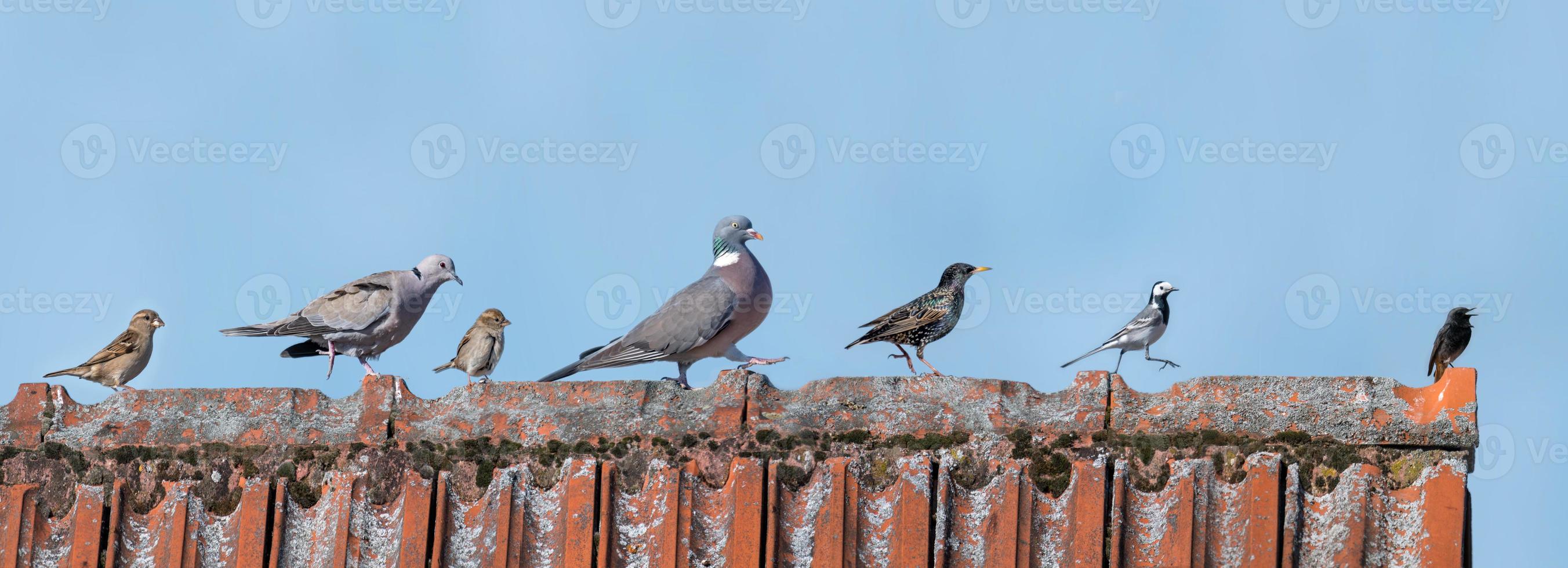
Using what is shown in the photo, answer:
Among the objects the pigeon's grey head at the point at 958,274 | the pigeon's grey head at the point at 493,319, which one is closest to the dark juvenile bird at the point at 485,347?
the pigeon's grey head at the point at 493,319

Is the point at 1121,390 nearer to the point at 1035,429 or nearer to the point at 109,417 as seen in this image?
the point at 1035,429

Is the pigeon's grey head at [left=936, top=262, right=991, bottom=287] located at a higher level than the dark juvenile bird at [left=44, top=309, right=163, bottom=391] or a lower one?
higher

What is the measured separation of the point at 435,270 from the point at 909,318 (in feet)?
9.90

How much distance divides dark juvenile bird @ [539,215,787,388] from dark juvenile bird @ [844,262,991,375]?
1.05 meters

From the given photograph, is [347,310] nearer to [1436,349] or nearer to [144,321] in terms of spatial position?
[144,321]

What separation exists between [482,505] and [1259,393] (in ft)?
9.83

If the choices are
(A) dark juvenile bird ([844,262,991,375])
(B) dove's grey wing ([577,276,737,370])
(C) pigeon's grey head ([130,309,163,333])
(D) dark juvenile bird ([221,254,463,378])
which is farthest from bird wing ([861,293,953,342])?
(C) pigeon's grey head ([130,309,163,333])

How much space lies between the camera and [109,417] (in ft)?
20.0

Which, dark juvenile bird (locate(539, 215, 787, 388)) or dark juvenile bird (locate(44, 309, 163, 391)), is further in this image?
dark juvenile bird (locate(44, 309, 163, 391))

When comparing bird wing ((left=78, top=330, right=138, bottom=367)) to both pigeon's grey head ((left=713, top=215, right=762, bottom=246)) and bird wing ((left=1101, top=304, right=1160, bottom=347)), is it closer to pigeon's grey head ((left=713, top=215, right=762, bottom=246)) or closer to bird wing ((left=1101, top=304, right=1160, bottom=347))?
pigeon's grey head ((left=713, top=215, right=762, bottom=246))

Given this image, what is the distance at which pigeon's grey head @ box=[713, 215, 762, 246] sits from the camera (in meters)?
8.95

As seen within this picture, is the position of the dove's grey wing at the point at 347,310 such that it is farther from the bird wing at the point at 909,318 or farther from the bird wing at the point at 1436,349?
the bird wing at the point at 1436,349

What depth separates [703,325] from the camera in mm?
8039

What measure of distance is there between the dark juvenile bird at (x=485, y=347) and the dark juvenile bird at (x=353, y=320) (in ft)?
1.52
